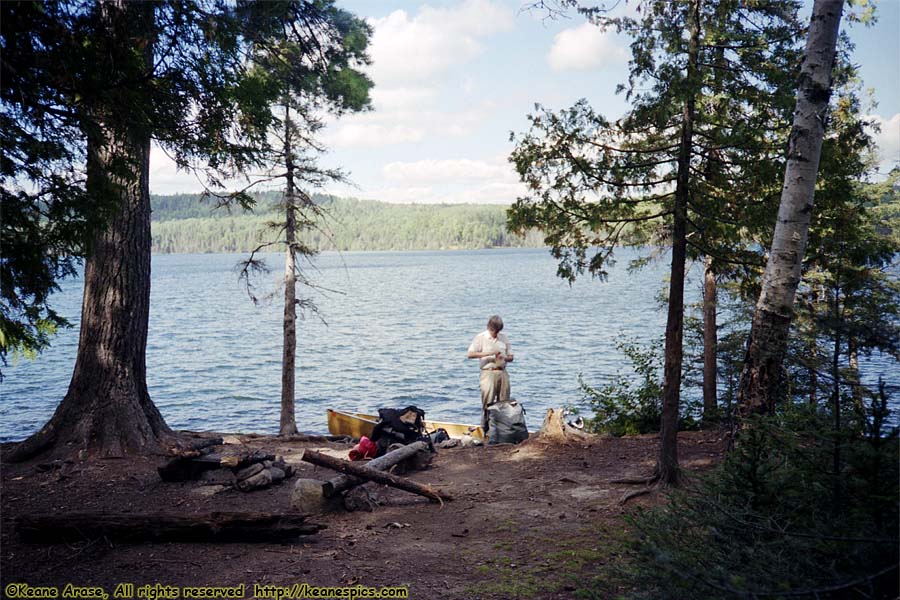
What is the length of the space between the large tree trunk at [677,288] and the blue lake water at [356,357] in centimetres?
564

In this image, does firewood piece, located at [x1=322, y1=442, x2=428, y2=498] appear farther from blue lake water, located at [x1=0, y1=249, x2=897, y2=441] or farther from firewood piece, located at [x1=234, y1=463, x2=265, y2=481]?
blue lake water, located at [x1=0, y1=249, x2=897, y2=441]

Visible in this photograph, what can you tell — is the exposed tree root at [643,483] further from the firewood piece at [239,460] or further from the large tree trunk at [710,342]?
the large tree trunk at [710,342]

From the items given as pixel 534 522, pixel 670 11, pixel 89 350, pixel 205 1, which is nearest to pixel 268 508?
pixel 534 522

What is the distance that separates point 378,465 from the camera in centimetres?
766

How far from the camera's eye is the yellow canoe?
14.0 metres

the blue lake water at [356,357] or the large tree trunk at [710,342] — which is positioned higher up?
the large tree trunk at [710,342]

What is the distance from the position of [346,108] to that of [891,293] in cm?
1228

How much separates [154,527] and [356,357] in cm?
2580

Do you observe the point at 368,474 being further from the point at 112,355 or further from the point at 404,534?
the point at 112,355

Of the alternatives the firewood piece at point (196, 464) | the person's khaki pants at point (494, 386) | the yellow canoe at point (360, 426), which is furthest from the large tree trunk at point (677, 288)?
the yellow canoe at point (360, 426)

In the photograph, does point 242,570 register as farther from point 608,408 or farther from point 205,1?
point 608,408

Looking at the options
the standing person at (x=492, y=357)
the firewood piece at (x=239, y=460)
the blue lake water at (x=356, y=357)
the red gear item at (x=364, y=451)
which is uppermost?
the standing person at (x=492, y=357)

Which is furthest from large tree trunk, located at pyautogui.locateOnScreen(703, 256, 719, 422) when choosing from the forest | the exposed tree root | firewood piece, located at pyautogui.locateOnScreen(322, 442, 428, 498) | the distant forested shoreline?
the distant forested shoreline

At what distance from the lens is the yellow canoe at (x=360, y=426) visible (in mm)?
14031
